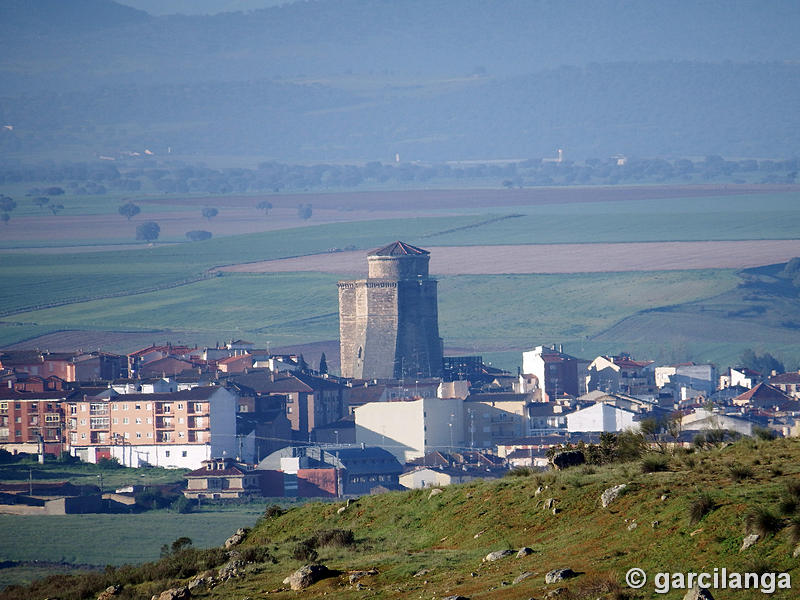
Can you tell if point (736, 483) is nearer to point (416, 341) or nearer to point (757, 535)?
point (757, 535)

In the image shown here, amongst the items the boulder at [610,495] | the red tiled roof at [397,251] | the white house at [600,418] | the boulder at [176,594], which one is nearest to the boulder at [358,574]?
the boulder at [176,594]

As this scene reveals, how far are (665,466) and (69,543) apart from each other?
53.3 m

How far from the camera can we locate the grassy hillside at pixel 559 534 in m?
19.8

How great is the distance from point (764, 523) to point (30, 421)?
105 metres

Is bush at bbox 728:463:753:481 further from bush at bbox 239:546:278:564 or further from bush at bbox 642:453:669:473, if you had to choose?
bush at bbox 239:546:278:564

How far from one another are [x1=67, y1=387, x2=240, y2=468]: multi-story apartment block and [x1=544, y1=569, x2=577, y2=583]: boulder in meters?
91.2

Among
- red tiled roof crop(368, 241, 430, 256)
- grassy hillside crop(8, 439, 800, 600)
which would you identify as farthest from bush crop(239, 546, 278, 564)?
red tiled roof crop(368, 241, 430, 256)

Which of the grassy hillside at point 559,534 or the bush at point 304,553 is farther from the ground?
the grassy hillside at point 559,534

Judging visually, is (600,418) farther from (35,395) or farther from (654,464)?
(654,464)

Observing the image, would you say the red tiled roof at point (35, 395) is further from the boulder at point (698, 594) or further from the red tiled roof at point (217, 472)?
the boulder at point (698, 594)

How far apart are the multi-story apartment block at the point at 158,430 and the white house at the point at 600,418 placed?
22.0 m

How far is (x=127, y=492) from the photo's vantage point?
A: 9219cm

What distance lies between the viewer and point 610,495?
76.3ft

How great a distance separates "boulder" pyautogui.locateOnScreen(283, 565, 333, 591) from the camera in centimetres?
2289
